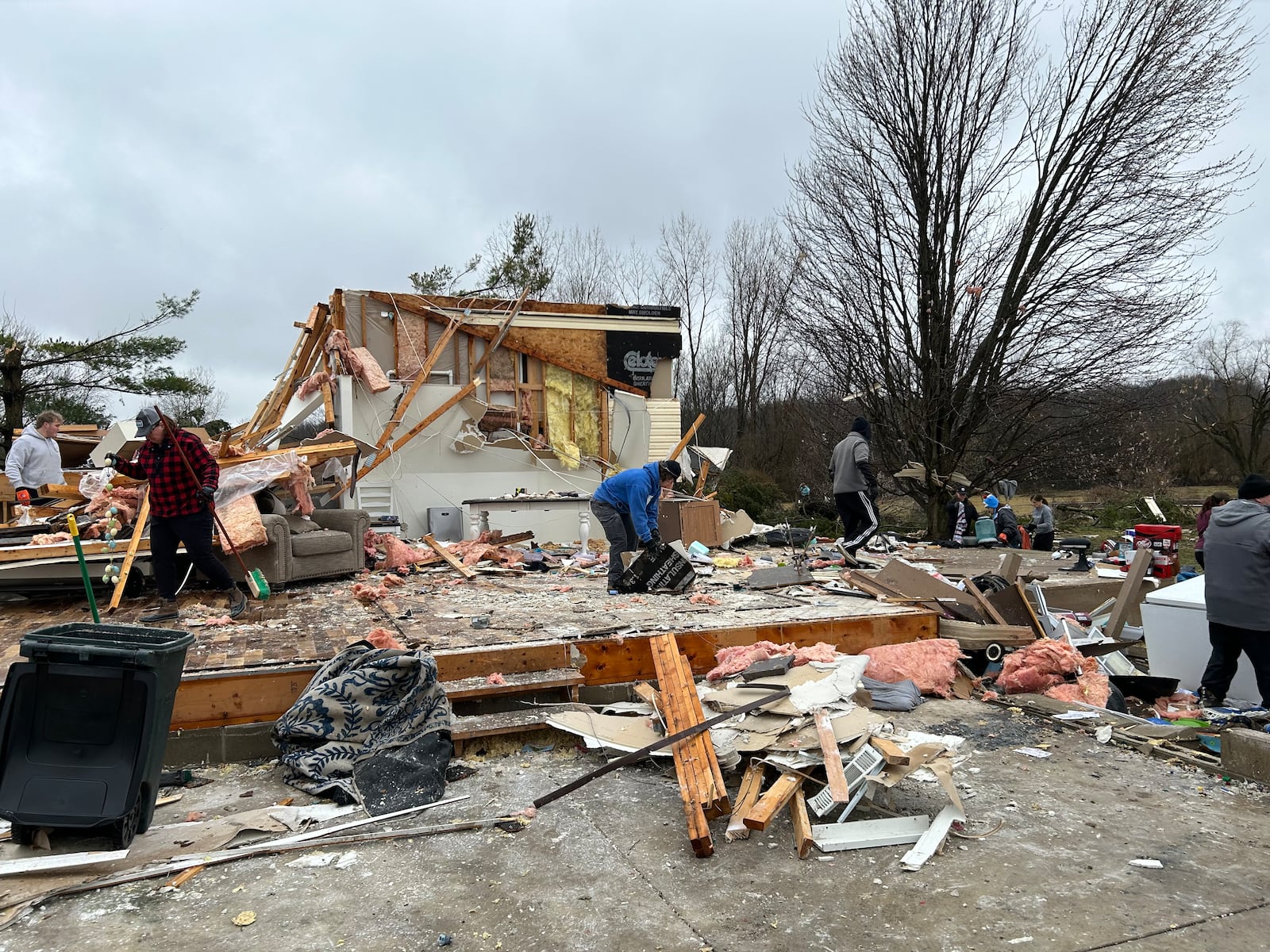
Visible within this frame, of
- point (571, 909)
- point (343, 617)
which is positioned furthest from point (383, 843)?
point (343, 617)

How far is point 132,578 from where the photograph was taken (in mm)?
7711

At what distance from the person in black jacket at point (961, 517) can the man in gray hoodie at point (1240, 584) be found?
331 inches

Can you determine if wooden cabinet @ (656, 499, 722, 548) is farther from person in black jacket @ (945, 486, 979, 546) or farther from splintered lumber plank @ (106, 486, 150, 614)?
splintered lumber plank @ (106, 486, 150, 614)

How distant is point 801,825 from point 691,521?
30.4ft

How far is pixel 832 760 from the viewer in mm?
3924

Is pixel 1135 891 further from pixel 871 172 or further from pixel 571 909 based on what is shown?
pixel 871 172

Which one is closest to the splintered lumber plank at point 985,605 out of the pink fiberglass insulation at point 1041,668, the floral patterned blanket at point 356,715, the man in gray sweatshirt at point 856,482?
the pink fiberglass insulation at point 1041,668

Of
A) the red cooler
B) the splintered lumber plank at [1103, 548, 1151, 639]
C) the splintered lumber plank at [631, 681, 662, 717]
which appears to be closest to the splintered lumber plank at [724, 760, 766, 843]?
the splintered lumber plank at [631, 681, 662, 717]

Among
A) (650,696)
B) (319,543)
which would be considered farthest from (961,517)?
(650,696)

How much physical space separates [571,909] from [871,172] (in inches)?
637

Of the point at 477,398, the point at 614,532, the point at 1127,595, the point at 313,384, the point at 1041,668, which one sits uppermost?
the point at 313,384

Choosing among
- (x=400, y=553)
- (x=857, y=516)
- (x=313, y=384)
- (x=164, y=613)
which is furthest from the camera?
(x=313, y=384)

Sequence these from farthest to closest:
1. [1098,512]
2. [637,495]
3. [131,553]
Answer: [1098,512] < [637,495] < [131,553]

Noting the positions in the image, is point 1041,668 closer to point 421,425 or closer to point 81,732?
point 81,732
